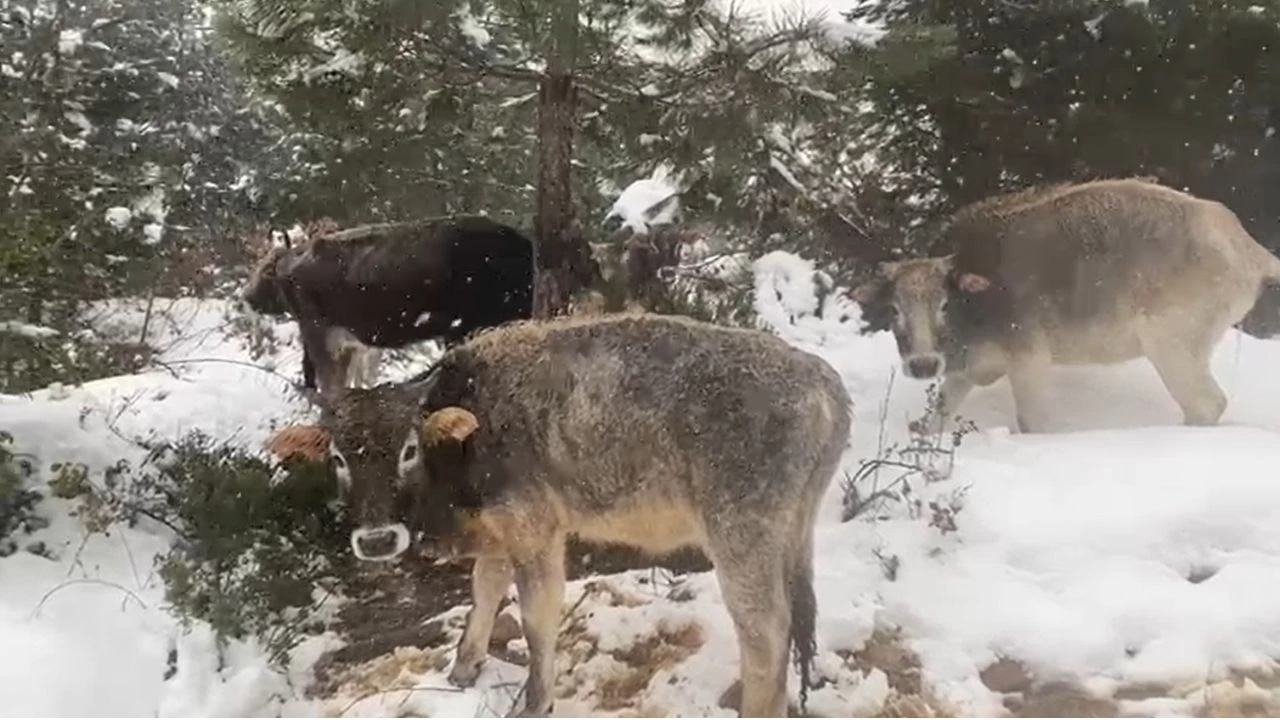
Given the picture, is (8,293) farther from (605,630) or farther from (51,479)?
(605,630)

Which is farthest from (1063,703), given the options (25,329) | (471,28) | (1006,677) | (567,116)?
(25,329)

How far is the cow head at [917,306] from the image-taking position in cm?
154

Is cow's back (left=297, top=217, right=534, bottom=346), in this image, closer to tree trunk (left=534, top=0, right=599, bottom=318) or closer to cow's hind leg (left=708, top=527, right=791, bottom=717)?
tree trunk (left=534, top=0, right=599, bottom=318)

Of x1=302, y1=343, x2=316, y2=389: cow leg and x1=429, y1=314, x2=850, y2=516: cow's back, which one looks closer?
x1=429, y1=314, x2=850, y2=516: cow's back

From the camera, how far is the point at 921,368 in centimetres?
153

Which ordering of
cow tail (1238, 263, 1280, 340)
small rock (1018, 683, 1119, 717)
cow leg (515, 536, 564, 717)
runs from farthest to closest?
cow tail (1238, 263, 1280, 340) → cow leg (515, 536, 564, 717) → small rock (1018, 683, 1119, 717)

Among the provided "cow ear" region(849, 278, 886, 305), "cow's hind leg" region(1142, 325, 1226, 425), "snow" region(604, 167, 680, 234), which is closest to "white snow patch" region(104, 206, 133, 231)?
"snow" region(604, 167, 680, 234)

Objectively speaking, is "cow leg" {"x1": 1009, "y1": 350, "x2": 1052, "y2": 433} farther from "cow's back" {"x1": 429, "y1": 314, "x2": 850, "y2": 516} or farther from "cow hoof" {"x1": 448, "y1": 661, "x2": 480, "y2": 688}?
"cow hoof" {"x1": 448, "y1": 661, "x2": 480, "y2": 688}

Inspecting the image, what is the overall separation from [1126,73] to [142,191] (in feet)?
4.31

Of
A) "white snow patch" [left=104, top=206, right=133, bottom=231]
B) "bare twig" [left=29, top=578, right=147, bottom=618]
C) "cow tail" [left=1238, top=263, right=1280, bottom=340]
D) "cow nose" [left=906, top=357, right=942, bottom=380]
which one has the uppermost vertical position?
"white snow patch" [left=104, top=206, right=133, bottom=231]

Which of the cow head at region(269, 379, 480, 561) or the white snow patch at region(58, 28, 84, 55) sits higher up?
the white snow patch at region(58, 28, 84, 55)

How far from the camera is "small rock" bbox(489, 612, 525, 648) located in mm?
1475

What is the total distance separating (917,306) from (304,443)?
791mm

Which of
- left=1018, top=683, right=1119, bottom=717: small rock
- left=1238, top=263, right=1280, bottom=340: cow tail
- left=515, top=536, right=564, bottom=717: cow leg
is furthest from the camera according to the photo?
left=1238, top=263, right=1280, bottom=340: cow tail
